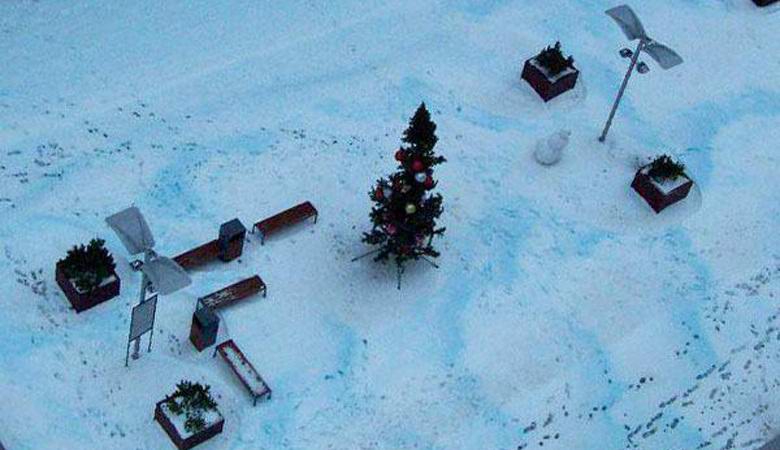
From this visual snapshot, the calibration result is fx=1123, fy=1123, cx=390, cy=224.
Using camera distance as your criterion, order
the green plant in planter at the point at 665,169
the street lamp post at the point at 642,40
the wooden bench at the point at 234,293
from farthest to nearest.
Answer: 1. the green plant in planter at the point at 665,169
2. the street lamp post at the point at 642,40
3. the wooden bench at the point at 234,293

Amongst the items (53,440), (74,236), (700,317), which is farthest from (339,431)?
(700,317)

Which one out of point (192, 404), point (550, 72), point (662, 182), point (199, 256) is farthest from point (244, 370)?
point (550, 72)

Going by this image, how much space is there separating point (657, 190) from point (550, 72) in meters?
3.38

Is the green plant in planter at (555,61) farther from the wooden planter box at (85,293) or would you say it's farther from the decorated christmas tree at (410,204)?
the wooden planter box at (85,293)

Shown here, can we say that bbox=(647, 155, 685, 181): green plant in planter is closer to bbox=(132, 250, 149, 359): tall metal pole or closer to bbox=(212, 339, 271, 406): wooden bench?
bbox=(212, 339, 271, 406): wooden bench

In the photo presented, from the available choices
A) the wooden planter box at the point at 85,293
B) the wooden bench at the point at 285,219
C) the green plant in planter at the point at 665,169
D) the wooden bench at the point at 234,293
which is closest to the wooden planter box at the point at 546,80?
the green plant in planter at the point at 665,169

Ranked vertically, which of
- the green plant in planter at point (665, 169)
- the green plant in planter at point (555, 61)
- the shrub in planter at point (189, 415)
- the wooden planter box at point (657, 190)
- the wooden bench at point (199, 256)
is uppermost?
the wooden bench at point (199, 256)

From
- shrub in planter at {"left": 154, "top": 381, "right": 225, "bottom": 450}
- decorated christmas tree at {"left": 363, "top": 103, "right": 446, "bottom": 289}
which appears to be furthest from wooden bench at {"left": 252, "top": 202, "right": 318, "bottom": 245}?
shrub in planter at {"left": 154, "top": 381, "right": 225, "bottom": 450}

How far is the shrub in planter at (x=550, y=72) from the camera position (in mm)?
22609

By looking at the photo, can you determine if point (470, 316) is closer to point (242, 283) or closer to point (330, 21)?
point (242, 283)

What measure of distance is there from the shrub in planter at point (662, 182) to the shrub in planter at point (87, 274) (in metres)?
10.0

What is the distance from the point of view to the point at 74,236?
19.1 metres

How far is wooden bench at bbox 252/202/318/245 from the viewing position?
1956cm

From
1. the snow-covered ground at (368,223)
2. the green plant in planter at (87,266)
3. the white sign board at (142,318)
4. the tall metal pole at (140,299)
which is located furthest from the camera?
the snow-covered ground at (368,223)
